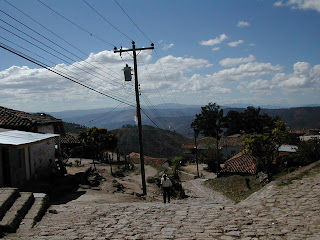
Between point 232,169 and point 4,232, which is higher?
point 4,232

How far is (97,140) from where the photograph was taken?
113 feet

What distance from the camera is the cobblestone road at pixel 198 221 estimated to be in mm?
6414

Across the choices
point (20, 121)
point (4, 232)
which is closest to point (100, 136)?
point (20, 121)

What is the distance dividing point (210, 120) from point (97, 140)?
39960mm

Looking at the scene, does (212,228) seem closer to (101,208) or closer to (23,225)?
(101,208)

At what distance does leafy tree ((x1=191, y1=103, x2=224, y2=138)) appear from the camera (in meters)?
69.9

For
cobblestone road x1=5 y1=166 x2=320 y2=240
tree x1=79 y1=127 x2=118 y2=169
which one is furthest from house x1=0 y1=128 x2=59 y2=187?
tree x1=79 y1=127 x2=118 y2=169

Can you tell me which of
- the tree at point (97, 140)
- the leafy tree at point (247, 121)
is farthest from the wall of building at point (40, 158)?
the leafy tree at point (247, 121)

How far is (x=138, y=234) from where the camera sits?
21.6 feet

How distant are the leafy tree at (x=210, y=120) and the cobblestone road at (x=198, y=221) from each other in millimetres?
60626

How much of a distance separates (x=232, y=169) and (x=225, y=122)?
4141 centimetres

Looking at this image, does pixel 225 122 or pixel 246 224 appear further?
pixel 225 122

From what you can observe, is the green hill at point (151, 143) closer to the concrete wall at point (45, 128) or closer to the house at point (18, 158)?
the concrete wall at point (45, 128)

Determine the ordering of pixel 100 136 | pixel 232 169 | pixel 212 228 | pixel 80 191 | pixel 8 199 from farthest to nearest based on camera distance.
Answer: pixel 100 136 < pixel 232 169 < pixel 80 191 < pixel 8 199 < pixel 212 228
